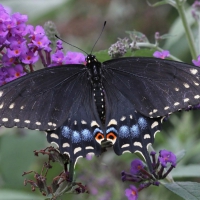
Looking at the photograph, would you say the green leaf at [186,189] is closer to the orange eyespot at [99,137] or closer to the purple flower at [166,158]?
the purple flower at [166,158]

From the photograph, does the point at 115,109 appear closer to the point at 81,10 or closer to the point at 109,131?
the point at 109,131

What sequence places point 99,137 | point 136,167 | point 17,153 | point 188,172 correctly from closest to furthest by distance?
point 99,137, point 136,167, point 188,172, point 17,153

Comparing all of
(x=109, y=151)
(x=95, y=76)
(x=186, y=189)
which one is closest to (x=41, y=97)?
(x=95, y=76)

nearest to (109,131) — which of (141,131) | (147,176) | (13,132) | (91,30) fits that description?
(141,131)

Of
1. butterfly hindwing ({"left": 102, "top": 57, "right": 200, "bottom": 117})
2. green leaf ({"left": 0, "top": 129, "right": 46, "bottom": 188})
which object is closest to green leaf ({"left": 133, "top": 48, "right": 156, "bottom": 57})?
butterfly hindwing ({"left": 102, "top": 57, "right": 200, "bottom": 117})

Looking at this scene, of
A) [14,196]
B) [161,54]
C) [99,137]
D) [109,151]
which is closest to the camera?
[99,137]

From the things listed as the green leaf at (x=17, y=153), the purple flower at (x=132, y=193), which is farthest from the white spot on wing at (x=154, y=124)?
the green leaf at (x=17, y=153)

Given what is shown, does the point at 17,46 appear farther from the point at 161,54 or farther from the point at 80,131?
the point at 161,54
